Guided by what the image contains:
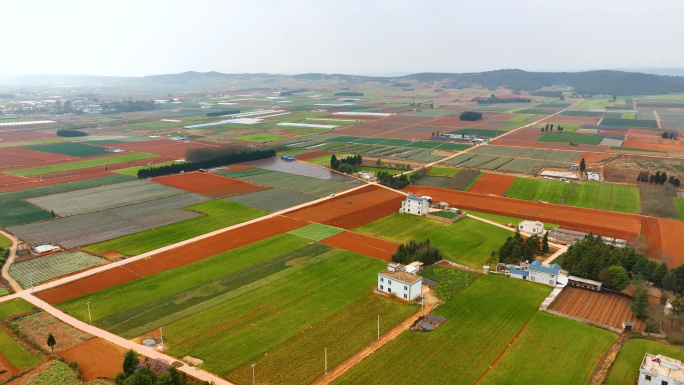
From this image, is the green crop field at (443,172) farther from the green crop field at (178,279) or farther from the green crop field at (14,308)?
the green crop field at (14,308)

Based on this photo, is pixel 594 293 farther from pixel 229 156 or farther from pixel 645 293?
pixel 229 156

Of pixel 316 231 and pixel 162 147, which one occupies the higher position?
pixel 162 147

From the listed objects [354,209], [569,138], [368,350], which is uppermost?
[569,138]

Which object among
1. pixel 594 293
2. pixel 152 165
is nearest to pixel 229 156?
pixel 152 165

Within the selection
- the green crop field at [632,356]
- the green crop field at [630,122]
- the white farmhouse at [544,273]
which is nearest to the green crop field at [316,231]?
the white farmhouse at [544,273]

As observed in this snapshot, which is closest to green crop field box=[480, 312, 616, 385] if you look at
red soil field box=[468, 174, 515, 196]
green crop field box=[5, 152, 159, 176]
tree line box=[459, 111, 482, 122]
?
red soil field box=[468, 174, 515, 196]

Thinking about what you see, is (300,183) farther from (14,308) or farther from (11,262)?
(14,308)

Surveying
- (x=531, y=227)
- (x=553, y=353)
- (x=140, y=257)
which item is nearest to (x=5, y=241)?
(x=140, y=257)
